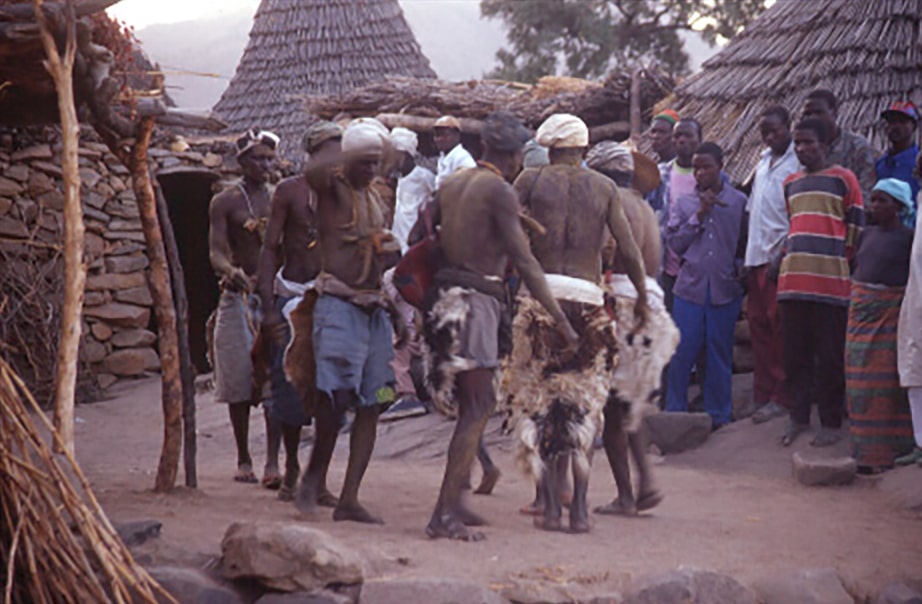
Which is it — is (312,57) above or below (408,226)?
above

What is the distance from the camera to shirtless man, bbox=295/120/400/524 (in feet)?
20.7

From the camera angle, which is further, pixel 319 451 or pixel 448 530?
pixel 319 451

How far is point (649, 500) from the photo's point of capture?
696cm

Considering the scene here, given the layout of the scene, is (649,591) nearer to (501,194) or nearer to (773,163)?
(501,194)

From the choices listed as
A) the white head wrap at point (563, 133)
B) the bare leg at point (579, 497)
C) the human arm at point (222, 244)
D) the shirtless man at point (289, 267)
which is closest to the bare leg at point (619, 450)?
the bare leg at point (579, 497)

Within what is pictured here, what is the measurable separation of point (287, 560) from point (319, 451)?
53.5 inches

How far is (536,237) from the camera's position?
655cm

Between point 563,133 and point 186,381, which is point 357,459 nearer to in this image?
point 186,381

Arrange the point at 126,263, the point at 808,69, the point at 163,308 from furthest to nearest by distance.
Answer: the point at 126,263
the point at 808,69
the point at 163,308

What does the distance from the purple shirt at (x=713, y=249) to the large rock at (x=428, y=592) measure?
14.6ft

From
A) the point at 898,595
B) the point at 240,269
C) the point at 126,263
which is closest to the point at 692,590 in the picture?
the point at 898,595

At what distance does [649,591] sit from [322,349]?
190 centimetres

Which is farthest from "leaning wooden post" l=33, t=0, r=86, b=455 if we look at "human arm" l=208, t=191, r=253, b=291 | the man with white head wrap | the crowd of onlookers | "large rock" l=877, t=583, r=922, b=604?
the man with white head wrap

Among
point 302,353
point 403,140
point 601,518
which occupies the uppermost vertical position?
point 403,140
